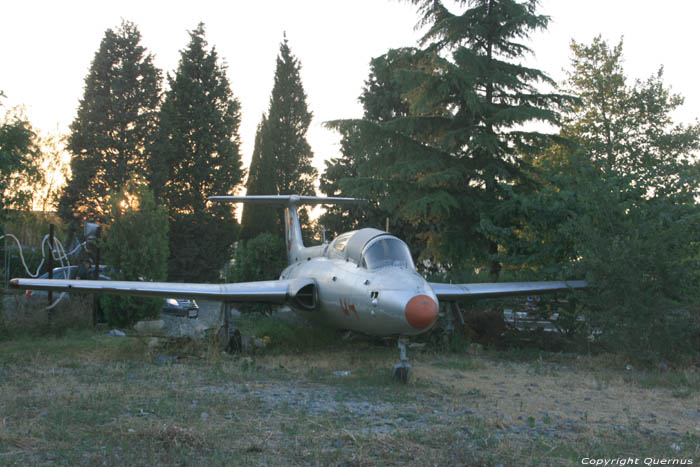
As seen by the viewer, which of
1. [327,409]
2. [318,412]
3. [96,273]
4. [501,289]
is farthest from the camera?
[96,273]

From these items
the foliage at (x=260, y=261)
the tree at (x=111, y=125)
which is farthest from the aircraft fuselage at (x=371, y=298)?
the tree at (x=111, y=125)

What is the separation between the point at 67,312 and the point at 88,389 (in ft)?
25.1

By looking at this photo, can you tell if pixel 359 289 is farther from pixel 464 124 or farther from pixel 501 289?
pixel 464 124

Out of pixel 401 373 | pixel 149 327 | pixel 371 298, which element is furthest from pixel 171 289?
pixel 401 373

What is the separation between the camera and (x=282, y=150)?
41.2m

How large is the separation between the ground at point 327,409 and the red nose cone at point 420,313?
3.00 feet

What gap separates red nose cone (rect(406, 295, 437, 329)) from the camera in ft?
25.5

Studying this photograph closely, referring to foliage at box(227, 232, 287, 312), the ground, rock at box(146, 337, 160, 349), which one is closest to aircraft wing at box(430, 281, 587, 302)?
the ground

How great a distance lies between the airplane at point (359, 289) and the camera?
8.09m

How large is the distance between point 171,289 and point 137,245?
5.85 metres

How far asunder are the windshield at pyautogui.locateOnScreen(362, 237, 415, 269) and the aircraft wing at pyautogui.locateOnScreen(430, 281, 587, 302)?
183cm

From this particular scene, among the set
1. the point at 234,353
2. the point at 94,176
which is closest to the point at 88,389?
the point at 234,353

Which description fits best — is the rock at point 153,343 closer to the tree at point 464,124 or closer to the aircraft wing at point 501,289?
the aircraft wing at point 501,289

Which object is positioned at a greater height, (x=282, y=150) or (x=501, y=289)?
(x=282, y=150)
